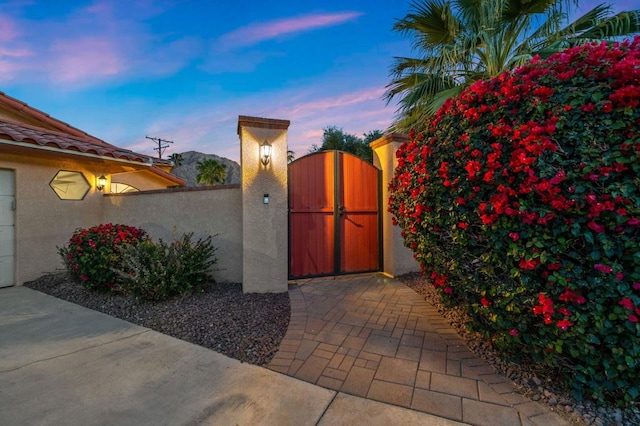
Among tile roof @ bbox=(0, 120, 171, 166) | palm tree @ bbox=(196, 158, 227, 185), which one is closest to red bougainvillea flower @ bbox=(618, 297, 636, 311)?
tile roof @ bbox=(0, 120, 171, 166)

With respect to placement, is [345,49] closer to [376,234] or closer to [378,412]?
[376,234]

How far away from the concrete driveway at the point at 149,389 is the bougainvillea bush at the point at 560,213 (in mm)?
900

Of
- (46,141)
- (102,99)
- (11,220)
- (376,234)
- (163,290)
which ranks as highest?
(102,99)

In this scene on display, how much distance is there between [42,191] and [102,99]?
3637 millimetres

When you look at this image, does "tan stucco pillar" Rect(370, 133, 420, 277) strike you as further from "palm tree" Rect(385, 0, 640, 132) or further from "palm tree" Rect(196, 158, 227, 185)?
"palm tree" Rect(196, 158, 227, 185)

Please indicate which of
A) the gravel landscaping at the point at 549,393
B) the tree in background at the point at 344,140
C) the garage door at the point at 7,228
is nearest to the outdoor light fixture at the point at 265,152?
the gravel landscaping at the point at 549,393

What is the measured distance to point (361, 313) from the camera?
11.3 feet

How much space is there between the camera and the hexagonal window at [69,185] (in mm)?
5668

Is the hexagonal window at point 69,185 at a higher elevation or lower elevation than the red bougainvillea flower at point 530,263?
higher

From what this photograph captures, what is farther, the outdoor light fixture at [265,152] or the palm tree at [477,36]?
the palm tree at [477,36]

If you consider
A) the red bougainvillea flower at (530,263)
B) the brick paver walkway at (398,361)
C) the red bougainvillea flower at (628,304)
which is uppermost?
the red bougainvillea flower at (530,263)

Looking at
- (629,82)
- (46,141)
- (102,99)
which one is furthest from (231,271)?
(102,99)

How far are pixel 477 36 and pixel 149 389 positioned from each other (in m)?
7.12

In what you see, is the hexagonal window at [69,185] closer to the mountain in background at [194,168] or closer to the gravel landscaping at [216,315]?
Answer: the gravel landscaping at [216,315]
